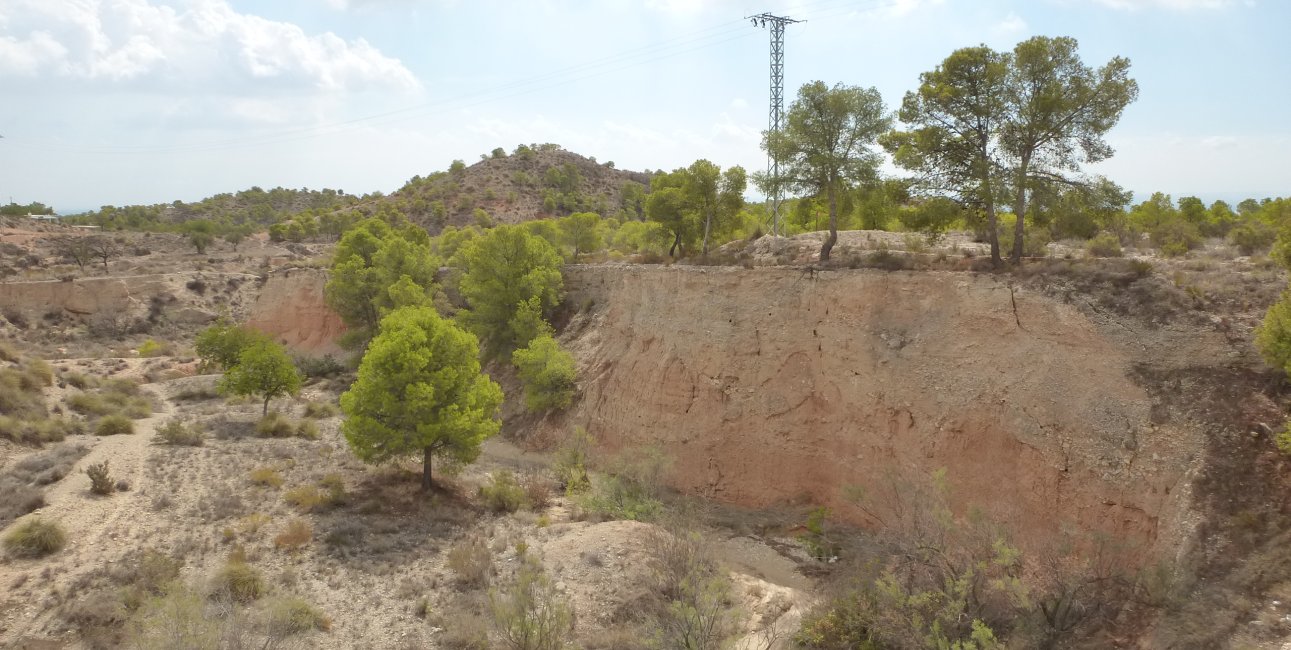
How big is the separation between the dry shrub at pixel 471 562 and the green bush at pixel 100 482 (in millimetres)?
10157

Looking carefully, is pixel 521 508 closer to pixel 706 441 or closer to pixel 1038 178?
pixel 706 441

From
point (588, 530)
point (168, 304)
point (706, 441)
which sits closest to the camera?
point (588, 530)

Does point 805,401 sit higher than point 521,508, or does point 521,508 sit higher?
point 805,401

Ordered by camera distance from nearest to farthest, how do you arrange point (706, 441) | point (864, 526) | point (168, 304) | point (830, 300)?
point (864, 526) → point (830, 300) → point (706, 441) → point (168, 304)

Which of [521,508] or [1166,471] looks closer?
[1166,471]

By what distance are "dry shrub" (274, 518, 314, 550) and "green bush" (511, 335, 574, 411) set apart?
40.8ft

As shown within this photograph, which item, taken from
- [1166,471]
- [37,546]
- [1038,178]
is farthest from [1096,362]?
[37,546]

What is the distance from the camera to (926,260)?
2159cm

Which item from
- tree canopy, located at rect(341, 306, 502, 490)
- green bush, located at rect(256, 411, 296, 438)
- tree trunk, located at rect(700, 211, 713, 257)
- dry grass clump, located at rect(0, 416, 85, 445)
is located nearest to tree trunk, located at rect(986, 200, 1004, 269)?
tree trunk, located at rect(700, 211, 713, 257)

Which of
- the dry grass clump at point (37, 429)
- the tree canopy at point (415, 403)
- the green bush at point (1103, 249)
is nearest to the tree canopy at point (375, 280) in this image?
the dry grass clump at point (37, 429)

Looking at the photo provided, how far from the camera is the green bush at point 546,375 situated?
1160 inches

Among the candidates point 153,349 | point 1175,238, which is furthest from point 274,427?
point 1175,238

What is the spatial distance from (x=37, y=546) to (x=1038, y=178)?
87.1 ft

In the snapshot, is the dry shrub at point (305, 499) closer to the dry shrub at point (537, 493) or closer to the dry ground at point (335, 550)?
the dry ground at point (335, 550)
